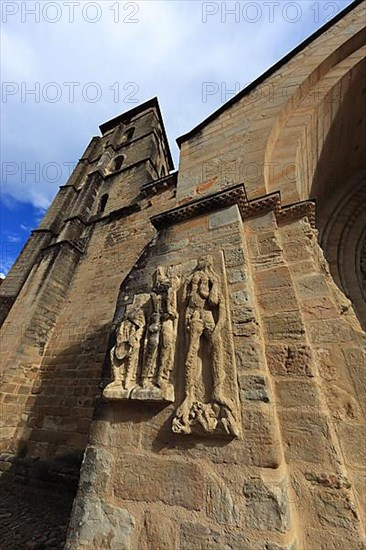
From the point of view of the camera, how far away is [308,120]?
293cm

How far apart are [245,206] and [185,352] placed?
4.76 ft

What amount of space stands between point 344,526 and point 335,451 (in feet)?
0.87

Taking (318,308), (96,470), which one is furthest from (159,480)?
(318,308)

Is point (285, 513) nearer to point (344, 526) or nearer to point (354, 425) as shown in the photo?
point (344, 526)

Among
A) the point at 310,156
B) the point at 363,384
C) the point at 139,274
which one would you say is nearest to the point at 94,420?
the point at 139,274

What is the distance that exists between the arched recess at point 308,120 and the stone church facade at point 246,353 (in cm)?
2

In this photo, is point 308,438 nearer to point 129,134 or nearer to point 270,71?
point 270,71

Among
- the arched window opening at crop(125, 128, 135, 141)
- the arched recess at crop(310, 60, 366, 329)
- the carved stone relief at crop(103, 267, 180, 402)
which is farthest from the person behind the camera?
the arched window opening at crop(125, 128, 135, 141)

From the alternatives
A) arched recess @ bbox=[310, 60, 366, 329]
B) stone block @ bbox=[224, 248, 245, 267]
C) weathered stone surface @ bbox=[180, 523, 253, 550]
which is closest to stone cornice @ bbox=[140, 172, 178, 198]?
arched recess @ bbox=[310, 60, 366, 329]

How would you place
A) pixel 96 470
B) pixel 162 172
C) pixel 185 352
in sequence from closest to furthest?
pixel 96 470 < pixel 185 352 < pixel 162 172

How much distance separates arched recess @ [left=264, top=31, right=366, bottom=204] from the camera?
258 cm

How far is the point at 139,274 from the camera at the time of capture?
2195 mm

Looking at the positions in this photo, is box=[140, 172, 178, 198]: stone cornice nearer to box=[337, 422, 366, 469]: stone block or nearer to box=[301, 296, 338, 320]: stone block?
box=[301, 296, 338, 320]: stone block

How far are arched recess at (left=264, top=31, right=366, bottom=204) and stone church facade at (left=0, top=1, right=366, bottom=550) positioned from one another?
0.02 metres
